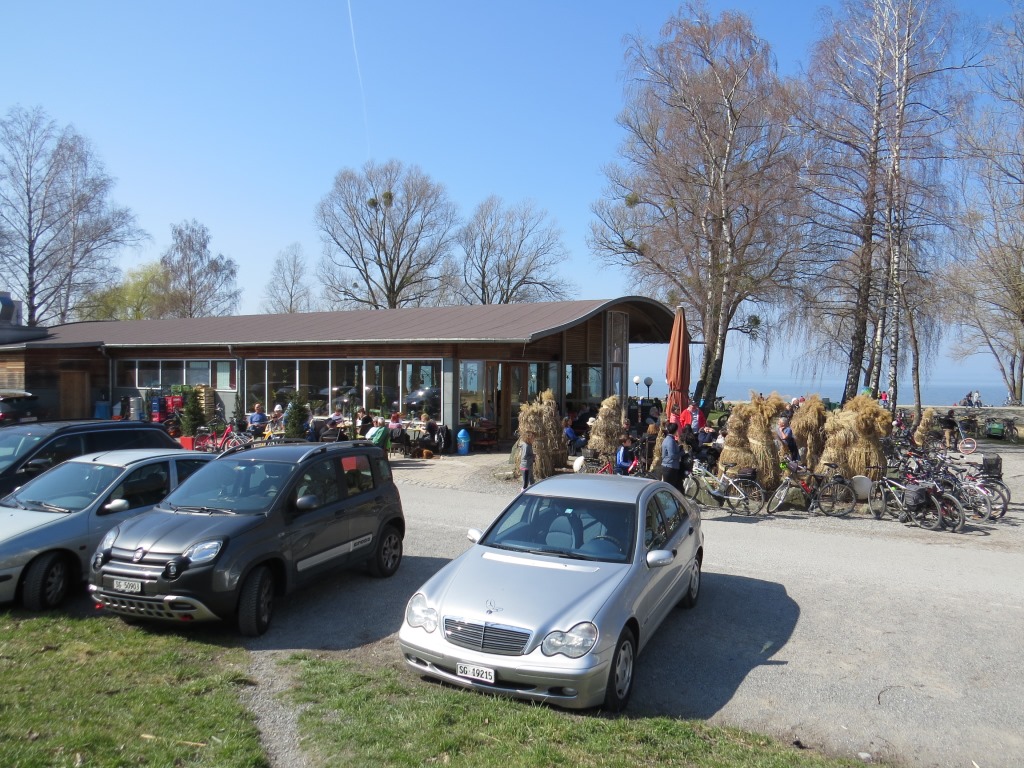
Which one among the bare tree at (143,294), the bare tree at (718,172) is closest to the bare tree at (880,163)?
the bare tree at (718,172)

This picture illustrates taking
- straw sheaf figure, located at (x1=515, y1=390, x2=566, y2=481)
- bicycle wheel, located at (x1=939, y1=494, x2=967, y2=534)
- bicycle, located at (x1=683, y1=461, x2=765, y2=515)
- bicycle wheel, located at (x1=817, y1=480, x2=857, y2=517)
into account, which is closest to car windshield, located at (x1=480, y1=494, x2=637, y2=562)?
bicycle, located at (x1=683, y1=461, x2=765, y2=515)

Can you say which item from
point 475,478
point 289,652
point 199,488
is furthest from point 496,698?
point 475,478

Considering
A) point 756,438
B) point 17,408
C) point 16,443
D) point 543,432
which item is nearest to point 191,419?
point 17,408

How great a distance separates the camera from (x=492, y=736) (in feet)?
14.7

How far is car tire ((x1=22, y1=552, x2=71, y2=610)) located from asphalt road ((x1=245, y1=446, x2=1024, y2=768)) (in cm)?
205

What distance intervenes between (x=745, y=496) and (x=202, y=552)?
9330 millimetres

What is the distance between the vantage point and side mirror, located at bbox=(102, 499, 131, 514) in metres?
7.45

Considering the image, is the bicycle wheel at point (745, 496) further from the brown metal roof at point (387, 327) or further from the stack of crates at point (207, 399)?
the stack of crates at point (207, 399)

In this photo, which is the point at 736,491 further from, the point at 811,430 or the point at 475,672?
the point at 475,672

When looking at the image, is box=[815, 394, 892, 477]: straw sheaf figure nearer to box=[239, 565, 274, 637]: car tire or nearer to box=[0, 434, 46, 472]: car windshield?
box=[239, 565, 274, 637]: car tire

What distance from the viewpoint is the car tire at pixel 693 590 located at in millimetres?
7195

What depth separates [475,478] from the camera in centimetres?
1606

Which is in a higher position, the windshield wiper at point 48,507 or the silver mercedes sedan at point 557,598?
the windshield wiper at point 48,507

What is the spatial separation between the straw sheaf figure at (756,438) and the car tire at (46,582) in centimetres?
1018
